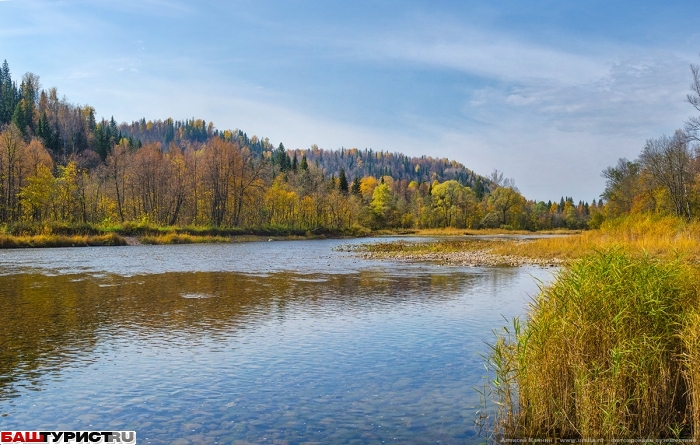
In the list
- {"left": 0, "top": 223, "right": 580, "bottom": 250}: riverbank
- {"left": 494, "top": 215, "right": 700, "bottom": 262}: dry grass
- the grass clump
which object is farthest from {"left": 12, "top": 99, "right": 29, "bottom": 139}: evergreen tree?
the grass clump

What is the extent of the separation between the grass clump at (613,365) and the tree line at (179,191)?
61770mm

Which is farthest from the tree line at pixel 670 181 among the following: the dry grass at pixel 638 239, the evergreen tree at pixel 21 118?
the evergreen tree at pixel 21 118

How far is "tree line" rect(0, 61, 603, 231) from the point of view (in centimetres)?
6769

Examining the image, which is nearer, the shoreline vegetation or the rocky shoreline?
the shoreline vegetation

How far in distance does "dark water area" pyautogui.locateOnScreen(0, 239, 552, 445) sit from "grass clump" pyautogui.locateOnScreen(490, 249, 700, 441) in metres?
1.11

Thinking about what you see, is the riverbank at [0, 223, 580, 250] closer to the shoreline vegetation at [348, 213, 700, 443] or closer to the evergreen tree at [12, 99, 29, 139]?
the shoreline vegetation at [348, 213, 700, 443]

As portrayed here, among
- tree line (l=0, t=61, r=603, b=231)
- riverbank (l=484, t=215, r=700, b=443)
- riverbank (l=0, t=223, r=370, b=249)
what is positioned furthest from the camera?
tree line (l=0, t=61, r=603, b=231)

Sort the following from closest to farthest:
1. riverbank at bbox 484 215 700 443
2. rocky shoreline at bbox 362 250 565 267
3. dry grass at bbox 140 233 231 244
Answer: riverbank at bbox 484 215 700 443 → rocky shoreline at bbox 362 250 565 267 → dry grass at bbox 140 233 231 244

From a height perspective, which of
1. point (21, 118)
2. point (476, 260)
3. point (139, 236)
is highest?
point (21, 118)

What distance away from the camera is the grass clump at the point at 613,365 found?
7.10 meters

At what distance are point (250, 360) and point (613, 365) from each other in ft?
24.2

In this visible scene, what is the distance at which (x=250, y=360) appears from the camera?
11.7 m

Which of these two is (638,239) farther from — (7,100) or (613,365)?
(7,100)

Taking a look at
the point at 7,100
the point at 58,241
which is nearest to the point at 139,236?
the point at 58,241
